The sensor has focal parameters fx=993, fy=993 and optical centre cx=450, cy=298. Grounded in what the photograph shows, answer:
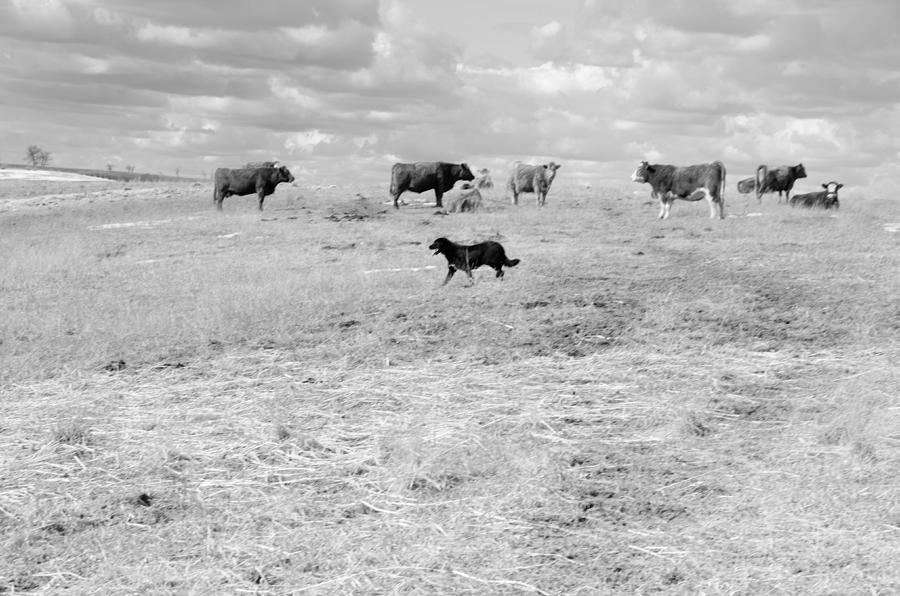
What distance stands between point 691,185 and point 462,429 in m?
20.6

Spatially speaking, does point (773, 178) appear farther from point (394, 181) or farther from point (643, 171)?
point (394, 181)

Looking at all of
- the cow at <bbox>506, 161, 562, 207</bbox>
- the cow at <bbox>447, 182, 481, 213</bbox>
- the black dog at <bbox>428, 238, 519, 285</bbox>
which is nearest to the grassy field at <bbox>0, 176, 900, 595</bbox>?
the black dog at <bbox>428, 238, 519, 285</bbox>

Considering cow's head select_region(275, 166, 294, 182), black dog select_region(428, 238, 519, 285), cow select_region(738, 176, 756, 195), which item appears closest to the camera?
black dog select_region(428, 238, 519, 285)

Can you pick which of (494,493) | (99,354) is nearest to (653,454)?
(494,493)

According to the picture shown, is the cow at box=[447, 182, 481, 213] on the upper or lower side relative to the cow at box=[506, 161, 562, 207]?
lower

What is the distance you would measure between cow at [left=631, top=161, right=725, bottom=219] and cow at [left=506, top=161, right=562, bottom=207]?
13.7 feet

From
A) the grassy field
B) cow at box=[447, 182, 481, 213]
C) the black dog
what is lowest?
the grassy field

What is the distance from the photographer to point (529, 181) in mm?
32031

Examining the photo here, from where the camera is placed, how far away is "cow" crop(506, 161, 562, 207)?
1234 inches

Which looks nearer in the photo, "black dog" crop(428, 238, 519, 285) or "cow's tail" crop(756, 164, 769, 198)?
"black dog" crop(428, 238, 519, 285)

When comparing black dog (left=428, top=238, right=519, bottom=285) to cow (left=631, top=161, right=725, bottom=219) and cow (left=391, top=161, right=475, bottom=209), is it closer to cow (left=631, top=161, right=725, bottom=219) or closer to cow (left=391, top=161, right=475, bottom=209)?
cow (left=631, top=161, right=725, bottom=219)

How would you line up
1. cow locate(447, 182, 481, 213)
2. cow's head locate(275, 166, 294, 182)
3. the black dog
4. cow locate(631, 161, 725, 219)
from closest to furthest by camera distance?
the black dog
cow locate(631, 161, 725, 219)
cow locate(447, 182, 481, 213)
cow's head locate(275, 166, 294, 182)

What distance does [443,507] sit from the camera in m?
6.35

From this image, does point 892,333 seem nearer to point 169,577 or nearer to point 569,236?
point 169,577
